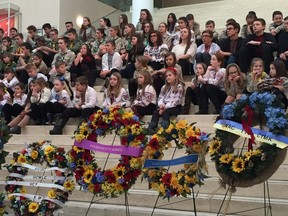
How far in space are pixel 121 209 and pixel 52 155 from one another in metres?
1.07

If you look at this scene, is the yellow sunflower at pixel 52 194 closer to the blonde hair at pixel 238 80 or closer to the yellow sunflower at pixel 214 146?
the yellow sunflower at pixel 214 146

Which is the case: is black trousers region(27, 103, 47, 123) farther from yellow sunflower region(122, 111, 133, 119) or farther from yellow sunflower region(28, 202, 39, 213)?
yellow sunflower region(122, 111, 133, 119)

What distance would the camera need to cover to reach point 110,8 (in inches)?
808

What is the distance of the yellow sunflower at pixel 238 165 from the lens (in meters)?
4.11

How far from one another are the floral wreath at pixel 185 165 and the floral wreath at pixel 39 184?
1025 millimetres

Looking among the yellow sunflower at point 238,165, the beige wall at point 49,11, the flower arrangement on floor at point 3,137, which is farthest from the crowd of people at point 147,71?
the beige wall at point 49,11

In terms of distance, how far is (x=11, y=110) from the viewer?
9508mm

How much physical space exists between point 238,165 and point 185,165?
0.58 m

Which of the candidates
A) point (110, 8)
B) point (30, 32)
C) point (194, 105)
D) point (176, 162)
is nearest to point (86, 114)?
point (194, 105)

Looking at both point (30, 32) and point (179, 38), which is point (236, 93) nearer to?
point (179, 38)

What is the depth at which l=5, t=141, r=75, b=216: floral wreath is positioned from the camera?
5.16 m

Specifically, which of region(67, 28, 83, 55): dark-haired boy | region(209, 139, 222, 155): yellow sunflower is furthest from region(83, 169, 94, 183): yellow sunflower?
region(67, 28, 83, 55): dark-haired boy

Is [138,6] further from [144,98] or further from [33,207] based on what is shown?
[33,207]

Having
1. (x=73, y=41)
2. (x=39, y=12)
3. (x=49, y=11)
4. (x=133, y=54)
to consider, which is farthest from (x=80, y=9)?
(x=133, y=54)
